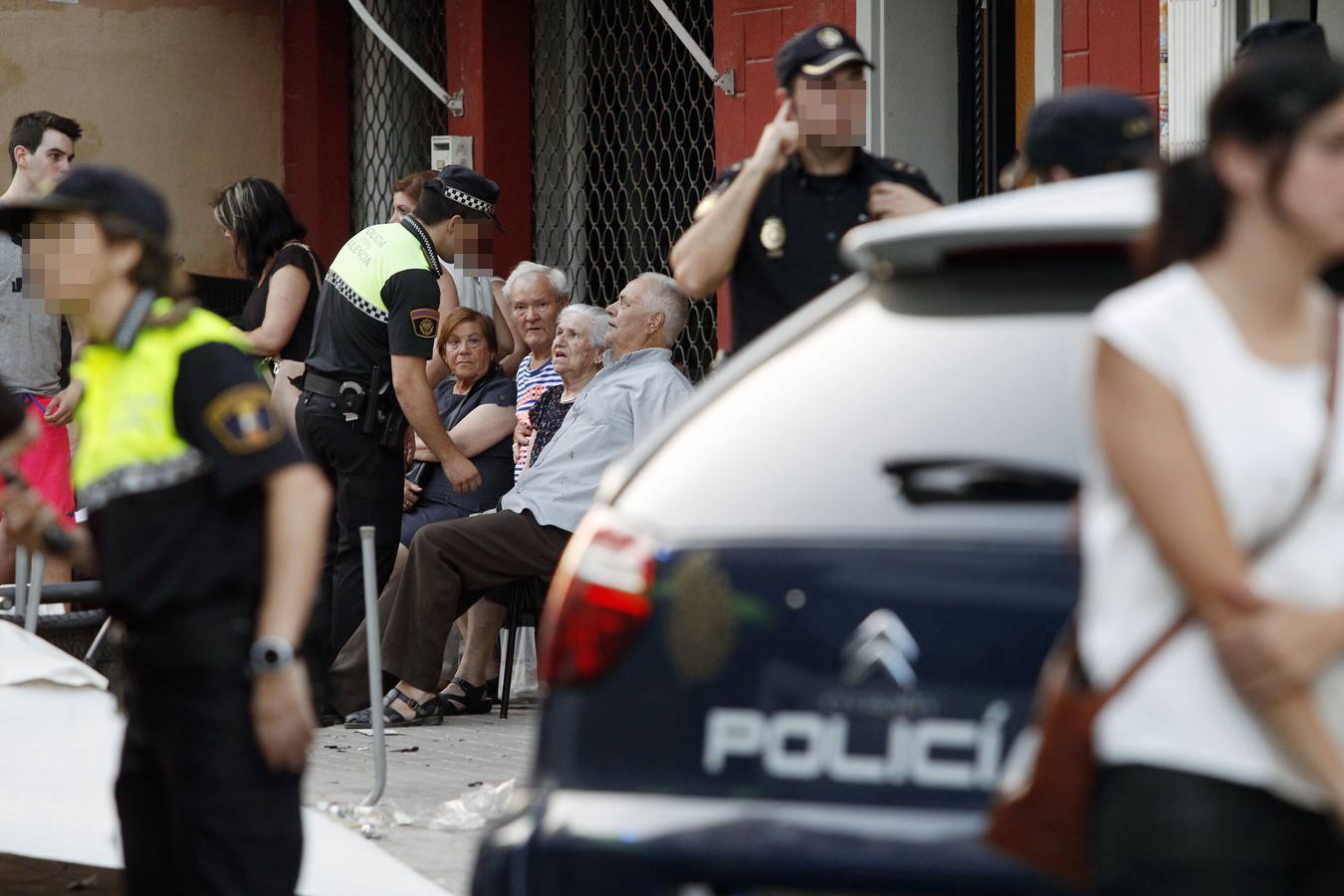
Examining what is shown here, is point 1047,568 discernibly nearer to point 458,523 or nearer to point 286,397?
point 458,523

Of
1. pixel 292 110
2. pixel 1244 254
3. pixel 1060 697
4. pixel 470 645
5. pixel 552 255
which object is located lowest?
pixel 470 645

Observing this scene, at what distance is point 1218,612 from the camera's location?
214 cm

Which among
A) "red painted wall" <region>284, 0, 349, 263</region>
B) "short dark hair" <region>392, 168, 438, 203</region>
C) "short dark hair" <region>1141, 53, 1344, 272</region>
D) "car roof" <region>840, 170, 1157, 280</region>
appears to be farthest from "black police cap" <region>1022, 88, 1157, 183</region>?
"red painted wall" <region>284, 0, 349, 263</region>

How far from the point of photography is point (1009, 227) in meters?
2.75

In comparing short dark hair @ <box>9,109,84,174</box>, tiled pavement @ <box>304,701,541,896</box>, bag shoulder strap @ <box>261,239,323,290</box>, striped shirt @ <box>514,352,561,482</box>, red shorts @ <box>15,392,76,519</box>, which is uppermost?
short dark hair @ <box>9,109,84,174</box>

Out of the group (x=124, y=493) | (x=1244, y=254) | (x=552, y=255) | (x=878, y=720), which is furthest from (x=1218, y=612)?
(x=552, y=255)

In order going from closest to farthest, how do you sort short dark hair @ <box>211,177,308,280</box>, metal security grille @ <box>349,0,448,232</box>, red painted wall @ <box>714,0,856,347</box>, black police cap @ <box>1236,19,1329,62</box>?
black police cap @ <box>1236,19,1329,62</box>, short dark hair @ <box>211,177,308,280</box>, red painted wall @ <box>714,0,856,347</box>, metal security grille @ <box>349,0,448,232</box>

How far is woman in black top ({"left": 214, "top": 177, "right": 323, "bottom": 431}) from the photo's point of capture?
8.45 m

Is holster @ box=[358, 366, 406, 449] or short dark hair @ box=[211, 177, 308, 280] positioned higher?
short dark hair @ box=[211, 177, 308, 280]

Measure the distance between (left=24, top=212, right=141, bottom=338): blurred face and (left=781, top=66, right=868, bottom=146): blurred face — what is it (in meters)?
1.76

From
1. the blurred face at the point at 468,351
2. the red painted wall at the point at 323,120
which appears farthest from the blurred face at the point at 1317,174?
the red painted wall at the point at 323,120

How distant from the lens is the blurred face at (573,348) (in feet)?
28.3

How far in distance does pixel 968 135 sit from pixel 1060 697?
7.37 metres

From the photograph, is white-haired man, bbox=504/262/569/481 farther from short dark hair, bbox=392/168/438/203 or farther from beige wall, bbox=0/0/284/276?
beige wall, bbox=0/0/284/276
